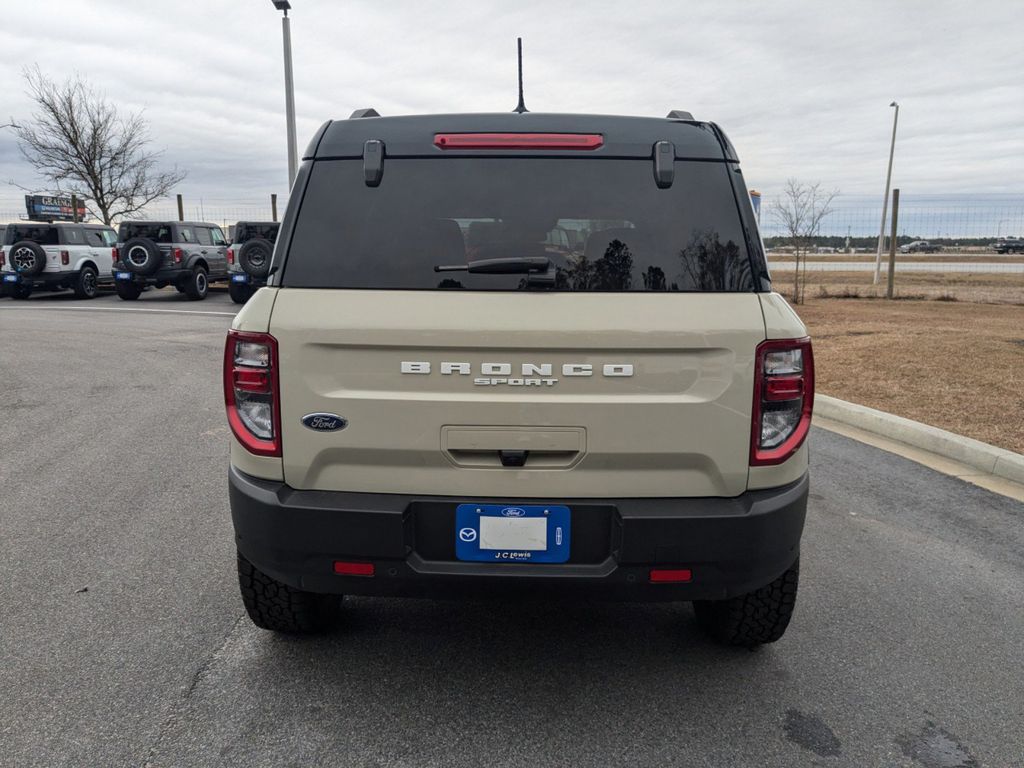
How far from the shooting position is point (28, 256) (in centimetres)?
2062

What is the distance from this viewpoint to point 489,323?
2469 mm

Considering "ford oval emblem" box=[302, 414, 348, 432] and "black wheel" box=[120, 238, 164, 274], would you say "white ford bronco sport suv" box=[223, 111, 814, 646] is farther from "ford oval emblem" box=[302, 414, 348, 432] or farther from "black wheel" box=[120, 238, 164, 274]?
"black wheel" box=[120, 238, 164, 274]

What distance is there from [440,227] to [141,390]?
23.6 feet

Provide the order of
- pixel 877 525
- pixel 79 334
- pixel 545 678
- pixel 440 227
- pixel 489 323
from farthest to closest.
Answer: pixel 79 334 → pixel 877 525 → pixel 545 678 → pixel 440 227 → pixel 489 323

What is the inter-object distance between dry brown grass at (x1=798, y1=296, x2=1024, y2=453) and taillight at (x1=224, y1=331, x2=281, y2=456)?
565 cm

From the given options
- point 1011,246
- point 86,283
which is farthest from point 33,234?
point 1011,246

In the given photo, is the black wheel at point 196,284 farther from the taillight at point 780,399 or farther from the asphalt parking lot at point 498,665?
the taillight at point 780,399

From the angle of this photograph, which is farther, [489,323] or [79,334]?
[79,334]

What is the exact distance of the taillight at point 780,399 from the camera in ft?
8.27

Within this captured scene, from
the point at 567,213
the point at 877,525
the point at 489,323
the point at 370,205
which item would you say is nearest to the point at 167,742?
the point at 489,323

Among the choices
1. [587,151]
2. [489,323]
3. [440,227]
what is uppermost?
[587,151]

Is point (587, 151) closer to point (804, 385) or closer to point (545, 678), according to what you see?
point (804, 385)

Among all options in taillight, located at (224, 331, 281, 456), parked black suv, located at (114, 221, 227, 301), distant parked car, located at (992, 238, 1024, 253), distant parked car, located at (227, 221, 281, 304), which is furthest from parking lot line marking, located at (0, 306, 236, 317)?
distant parked car, located at (992, 238, 1024, 253)

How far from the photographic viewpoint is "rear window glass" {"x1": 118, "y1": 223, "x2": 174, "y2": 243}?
68.4ft
